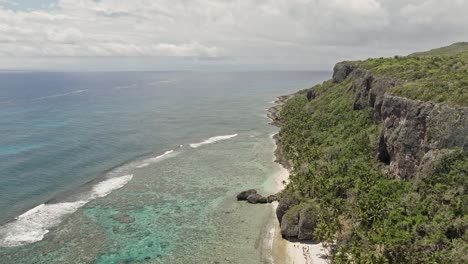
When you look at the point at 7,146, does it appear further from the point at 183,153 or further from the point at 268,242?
the point at 268,242

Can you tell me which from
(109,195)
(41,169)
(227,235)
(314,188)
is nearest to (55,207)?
(109,195)

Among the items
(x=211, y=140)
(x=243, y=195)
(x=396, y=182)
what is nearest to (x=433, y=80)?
(x=396, y=182)

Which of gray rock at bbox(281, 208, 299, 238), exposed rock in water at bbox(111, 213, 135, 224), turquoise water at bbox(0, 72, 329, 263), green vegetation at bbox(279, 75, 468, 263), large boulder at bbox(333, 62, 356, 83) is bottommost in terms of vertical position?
exposed rock in water at bbox(111, 213, 135, 224)

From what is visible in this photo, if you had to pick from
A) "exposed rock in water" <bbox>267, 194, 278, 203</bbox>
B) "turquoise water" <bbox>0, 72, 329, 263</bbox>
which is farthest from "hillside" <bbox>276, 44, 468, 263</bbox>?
"turquoise water" <bbox>0, 72, 329, 263</bbox>

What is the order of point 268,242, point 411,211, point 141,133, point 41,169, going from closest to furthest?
point 411,211
point 268,242
point 41,169
point 141,133

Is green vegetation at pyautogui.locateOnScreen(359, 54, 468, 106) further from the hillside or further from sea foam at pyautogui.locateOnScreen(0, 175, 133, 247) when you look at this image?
sea foam at pyautogui.locateOnScreen(0, 175, 133, 247)
